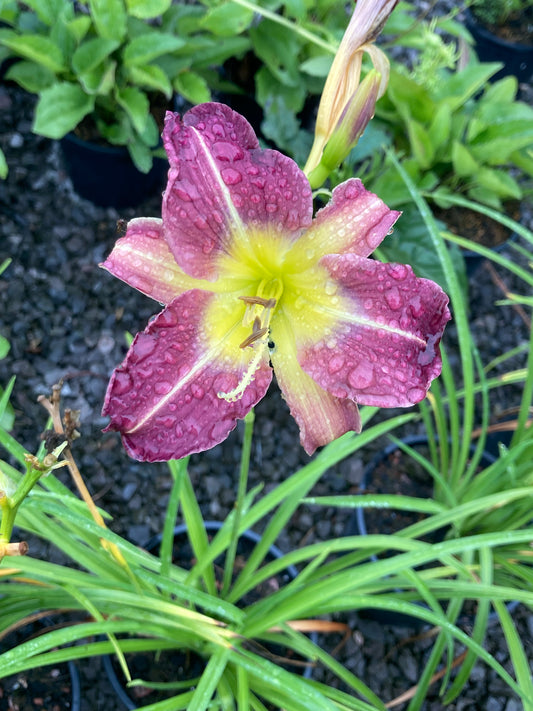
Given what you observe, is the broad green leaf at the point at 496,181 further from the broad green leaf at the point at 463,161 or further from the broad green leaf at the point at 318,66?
the broad green leaf at the point at 318,66

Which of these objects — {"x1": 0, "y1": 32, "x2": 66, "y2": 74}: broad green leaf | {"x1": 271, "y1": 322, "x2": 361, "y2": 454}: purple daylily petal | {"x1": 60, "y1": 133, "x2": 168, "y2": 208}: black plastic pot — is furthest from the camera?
{"x1": 60, "y1": 133, "x2": 168, "y2": 208}: black plastic pot

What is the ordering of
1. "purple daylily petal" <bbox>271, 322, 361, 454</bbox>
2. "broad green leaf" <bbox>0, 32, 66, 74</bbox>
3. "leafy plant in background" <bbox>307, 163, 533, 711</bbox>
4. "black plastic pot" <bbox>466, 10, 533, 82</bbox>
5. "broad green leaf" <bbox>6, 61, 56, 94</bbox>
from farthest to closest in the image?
"black plastic pot" <bbox>466, 10, 533, 82</bbox>, "broad green leaf" <bbox>6, 61, 56, 94</bbox>, "broad green leaf" <bbox>0, 32, 66, 74</bbox>, "leafy plant in background" <bbox>307, 163, 533, 711</bbox>, "purple daylily petal" <bbox>271, 322, 361, 454</bbox>

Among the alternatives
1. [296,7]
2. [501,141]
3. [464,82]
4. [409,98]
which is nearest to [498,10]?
[464,82]

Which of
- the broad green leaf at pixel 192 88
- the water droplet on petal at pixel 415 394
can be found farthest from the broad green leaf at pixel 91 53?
the water droplet on petal at pixel 415 394

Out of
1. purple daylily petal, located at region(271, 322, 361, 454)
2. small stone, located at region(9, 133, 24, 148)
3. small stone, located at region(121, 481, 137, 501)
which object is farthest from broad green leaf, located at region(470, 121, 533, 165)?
small stone, located at region(9, 133, 24, 148)

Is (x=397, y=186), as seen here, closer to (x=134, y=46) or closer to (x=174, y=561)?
(x=134, y=46)

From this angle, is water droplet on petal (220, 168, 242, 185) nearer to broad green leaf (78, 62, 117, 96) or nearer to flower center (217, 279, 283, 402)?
flower center (217, 279, 283, 402)

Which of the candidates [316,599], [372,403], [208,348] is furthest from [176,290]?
[316,599]

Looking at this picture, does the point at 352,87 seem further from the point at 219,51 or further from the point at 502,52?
the point at 502,52
